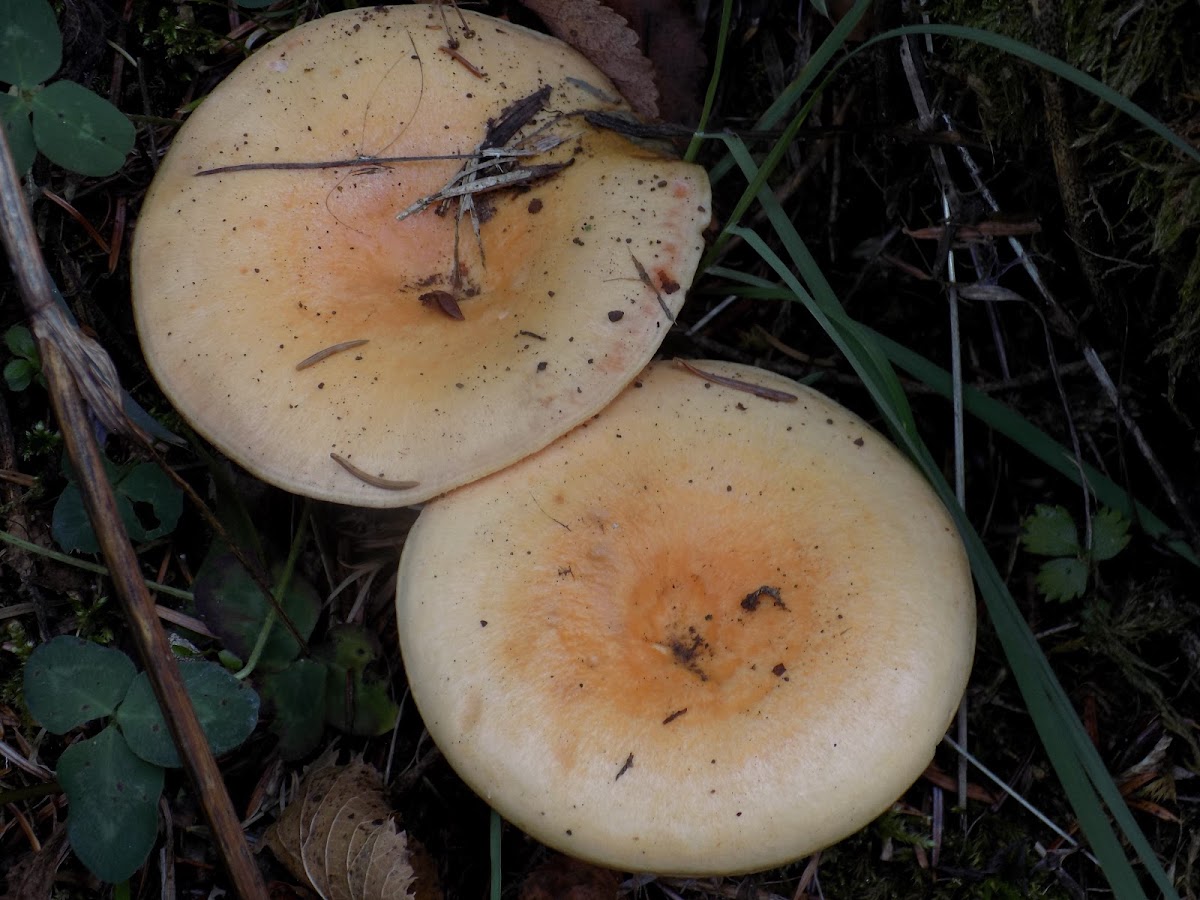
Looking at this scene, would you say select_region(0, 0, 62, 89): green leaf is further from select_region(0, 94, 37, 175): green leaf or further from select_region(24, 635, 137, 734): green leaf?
select_region(24, 635, 137, 734): green leaf

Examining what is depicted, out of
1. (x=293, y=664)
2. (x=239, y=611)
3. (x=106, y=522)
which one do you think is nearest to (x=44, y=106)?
(x=106, y=522)

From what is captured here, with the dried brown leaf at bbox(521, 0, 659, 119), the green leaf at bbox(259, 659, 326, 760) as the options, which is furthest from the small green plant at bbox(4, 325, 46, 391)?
the dried brown leaf at bbox(521, 0, 659, 119)

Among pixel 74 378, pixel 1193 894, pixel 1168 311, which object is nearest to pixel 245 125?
pixel 74 378

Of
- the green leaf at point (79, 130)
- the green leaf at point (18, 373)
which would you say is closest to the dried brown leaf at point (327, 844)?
the green leaf at point (18, 373)

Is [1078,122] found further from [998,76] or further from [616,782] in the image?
[616,782]

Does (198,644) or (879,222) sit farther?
(879,222)

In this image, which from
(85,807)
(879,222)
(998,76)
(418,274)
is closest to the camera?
(85,807)

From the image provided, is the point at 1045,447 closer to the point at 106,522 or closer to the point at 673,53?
the point at 673,53
